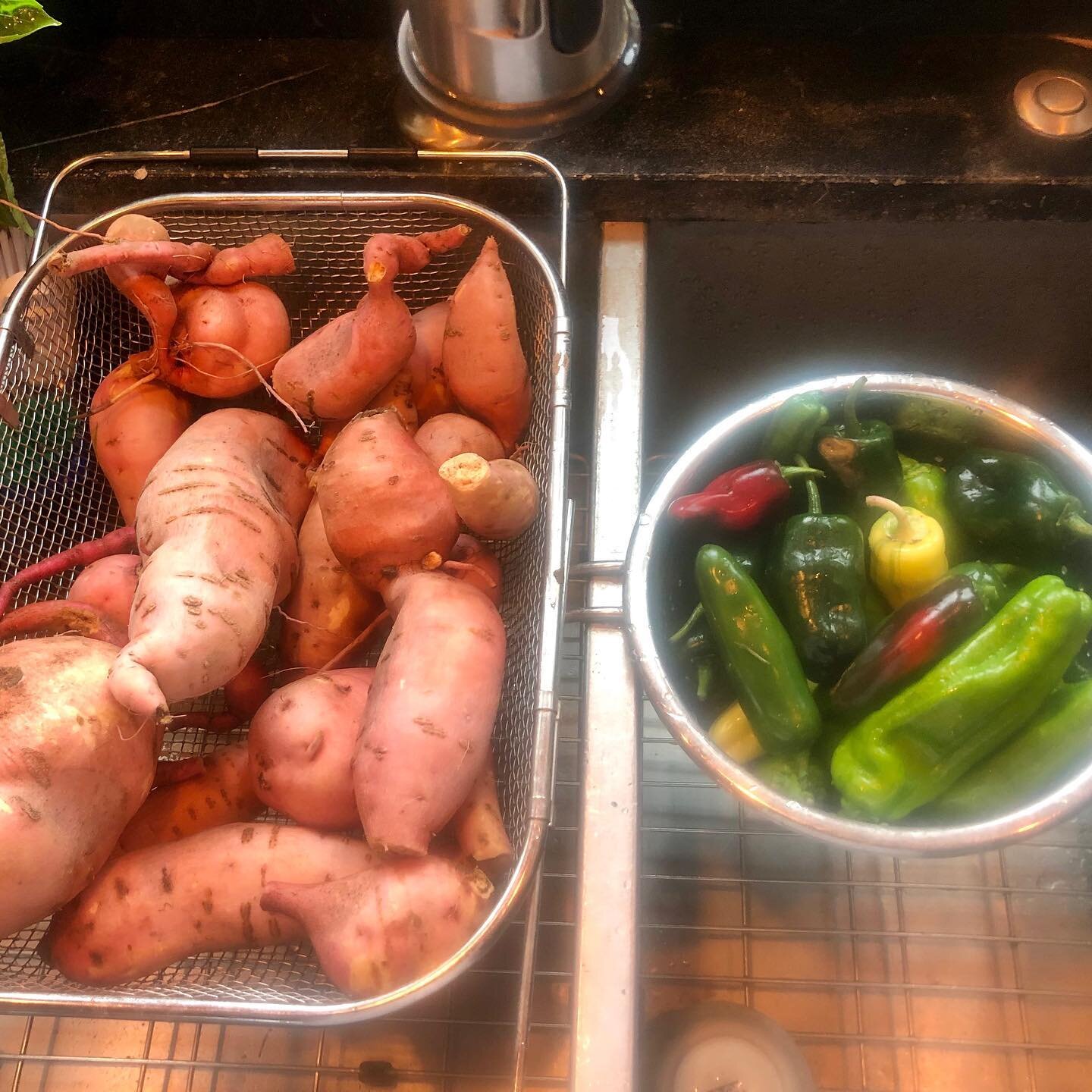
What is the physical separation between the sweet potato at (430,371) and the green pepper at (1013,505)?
Result: 1.45 ft

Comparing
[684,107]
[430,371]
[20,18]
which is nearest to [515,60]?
[684,107]

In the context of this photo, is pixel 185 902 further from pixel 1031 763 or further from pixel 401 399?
pixel 1031 763

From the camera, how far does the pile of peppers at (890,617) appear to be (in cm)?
62

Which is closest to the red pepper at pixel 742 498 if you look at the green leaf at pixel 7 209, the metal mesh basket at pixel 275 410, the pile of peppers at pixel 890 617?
the pile of peppers at pixel 890 617

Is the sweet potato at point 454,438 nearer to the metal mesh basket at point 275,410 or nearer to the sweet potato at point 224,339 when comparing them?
the metal mesh basket at point 275,410

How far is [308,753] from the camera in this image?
0.63 m

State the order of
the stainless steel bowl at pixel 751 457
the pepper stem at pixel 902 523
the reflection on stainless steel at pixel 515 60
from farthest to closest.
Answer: the reflection on stainless steel at pixel 515 60 → the pepper stem at pixel 902 523 → the stainless steel bowl at pixel 751 457

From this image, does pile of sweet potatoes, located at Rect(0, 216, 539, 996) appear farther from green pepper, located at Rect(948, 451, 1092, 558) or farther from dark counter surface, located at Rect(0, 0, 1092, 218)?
green pepper, located at Rect(948, 451, 1092, 558)

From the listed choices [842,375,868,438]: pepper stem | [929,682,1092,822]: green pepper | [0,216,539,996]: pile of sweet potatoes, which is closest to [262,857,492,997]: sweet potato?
[0,216,539,996]: pile of sweet potatoes

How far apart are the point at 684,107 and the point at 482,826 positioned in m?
0.71

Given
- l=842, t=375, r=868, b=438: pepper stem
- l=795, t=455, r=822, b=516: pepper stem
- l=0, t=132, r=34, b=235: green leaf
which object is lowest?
l=795, t=455, r=822, b=516: pepper stem

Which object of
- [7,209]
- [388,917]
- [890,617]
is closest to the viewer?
[388,917]

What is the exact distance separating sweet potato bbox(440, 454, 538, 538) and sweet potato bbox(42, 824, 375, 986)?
0.85 ft

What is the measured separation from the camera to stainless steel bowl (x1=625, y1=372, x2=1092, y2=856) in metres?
0.55
